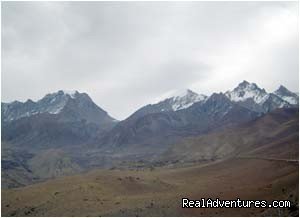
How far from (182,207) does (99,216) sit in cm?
986

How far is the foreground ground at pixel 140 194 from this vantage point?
51969 millimetres

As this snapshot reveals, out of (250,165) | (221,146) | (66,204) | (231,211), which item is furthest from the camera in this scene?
(221,146)

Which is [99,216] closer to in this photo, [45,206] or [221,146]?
[45,206]

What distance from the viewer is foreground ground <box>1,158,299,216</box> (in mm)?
51969

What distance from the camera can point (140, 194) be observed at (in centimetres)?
6831

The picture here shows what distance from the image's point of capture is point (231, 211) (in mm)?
47844

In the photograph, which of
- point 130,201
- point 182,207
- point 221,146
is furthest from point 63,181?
point 221,146

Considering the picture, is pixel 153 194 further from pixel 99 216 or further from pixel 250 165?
pixel 250 165

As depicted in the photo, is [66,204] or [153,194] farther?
[153,194]

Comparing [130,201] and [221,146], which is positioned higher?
[221,146]

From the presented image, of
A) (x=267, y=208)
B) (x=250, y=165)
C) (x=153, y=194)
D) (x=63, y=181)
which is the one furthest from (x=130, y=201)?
(x=250, y=165)

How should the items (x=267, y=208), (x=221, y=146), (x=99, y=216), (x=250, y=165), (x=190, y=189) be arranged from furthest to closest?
(x=221, y=146), (x=250, y=165), (x=190, y=189), (x=99, y=216), (x=267, y=208)

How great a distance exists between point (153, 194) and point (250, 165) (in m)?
37.2

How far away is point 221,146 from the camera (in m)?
197
